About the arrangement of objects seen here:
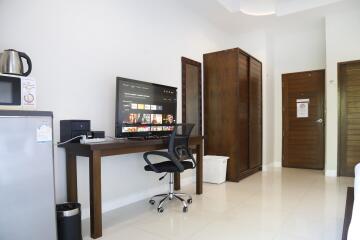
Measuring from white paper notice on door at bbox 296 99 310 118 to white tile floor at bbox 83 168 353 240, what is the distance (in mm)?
1919

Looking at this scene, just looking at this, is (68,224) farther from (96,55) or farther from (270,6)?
(270,6)

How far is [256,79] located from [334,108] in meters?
1.51

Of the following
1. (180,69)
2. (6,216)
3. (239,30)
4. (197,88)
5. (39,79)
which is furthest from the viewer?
(239,30)

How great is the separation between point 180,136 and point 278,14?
3.31 metres

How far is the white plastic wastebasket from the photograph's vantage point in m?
4.03

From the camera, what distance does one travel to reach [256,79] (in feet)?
16.2

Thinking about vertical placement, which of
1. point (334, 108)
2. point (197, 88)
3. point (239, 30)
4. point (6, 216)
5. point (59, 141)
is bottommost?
point (6, 216)

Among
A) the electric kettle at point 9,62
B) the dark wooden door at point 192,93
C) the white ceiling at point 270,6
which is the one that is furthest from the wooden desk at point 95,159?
the white ceiling at point 270,6

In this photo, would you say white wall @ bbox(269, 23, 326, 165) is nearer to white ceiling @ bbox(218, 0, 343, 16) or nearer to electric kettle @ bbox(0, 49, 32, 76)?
white ceiling @ bbox(218, 0, 343, 16)

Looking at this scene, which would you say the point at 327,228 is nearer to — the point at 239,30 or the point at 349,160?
the point at 349,160

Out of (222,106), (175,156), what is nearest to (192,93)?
(222,106)

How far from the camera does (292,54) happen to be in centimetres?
552

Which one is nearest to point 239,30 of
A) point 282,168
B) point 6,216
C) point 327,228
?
point 282,168

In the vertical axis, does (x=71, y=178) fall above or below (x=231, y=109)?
below
